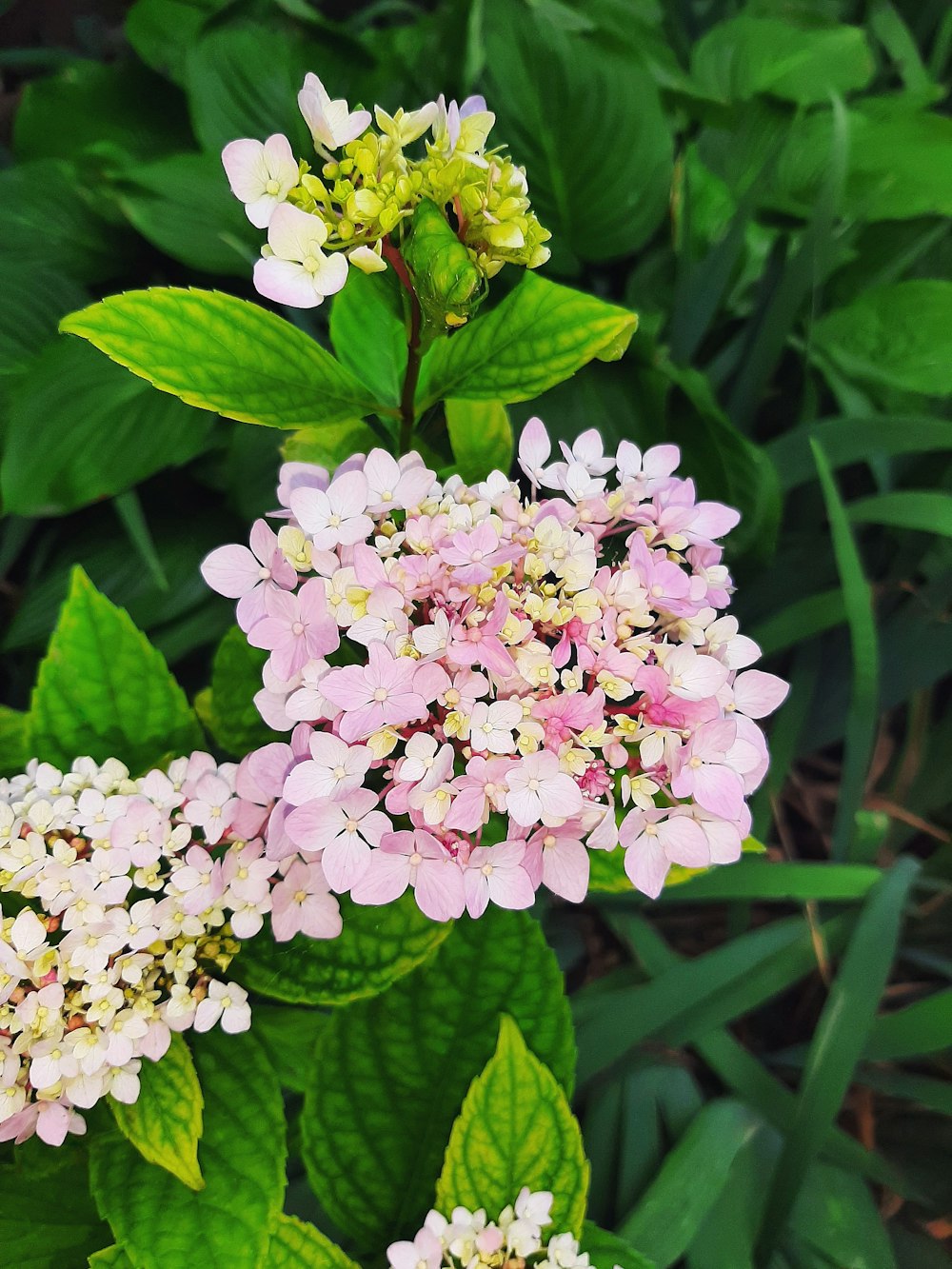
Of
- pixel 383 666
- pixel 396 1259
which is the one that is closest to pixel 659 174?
pixel 383 666

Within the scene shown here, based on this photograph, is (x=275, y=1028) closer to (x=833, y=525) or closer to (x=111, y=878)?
(x=111, y=878)

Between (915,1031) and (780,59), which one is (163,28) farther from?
(915,1031)

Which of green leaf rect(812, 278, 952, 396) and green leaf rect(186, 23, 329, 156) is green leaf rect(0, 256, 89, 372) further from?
green leaf rect(812, 278, 952, 396)

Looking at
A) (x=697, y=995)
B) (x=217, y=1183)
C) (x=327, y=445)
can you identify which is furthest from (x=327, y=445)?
(x=697, y=995)

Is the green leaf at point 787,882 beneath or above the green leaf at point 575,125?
beneath

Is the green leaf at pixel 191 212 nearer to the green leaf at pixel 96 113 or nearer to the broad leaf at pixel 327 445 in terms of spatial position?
the green leaf at pixel 96 113

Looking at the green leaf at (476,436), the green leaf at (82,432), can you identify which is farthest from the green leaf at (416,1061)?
the green leaf at (82,432)
